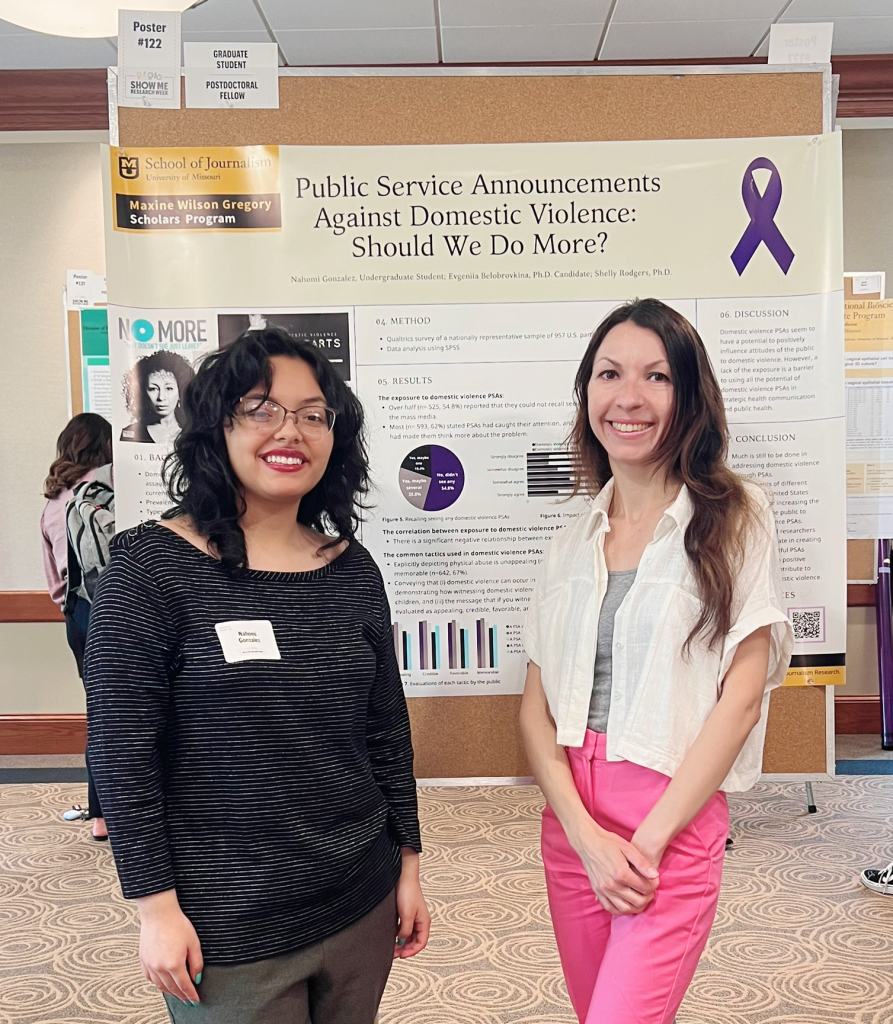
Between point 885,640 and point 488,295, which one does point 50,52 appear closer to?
point 488,295

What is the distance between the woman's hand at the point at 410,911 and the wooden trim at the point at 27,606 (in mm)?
3895

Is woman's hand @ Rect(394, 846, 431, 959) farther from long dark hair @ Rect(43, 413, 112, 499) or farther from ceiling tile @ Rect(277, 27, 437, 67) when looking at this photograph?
ceiling tile @ Rect(277, 27, 437, 67)

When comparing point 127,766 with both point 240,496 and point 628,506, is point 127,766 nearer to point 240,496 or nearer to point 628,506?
point 240,496

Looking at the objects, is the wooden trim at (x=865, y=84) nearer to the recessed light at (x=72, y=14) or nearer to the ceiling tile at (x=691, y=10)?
the ceiling tile at (x=691, y=10)

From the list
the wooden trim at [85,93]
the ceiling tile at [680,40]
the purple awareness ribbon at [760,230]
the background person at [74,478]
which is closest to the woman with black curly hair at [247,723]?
the purple awareness ribbon at [760,230]

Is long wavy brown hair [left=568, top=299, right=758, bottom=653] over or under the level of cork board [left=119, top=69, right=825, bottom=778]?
under

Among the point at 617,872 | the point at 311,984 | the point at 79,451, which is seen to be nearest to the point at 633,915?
the point at 617,872

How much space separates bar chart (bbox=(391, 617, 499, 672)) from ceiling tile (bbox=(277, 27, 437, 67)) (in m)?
3.07

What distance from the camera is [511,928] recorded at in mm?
2914

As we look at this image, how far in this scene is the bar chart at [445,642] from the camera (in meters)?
2.21

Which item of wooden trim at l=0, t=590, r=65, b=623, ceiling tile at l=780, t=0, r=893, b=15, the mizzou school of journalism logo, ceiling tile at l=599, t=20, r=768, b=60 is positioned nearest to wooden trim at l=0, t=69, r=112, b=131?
wooden trim at l=0, t=590, r=65, b=623

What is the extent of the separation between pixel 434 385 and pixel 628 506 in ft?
2.25

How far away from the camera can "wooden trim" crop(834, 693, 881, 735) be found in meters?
4.89

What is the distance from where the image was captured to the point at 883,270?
189 inches
